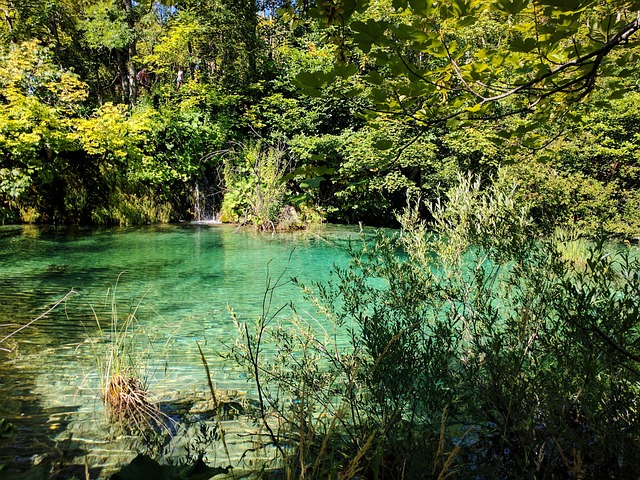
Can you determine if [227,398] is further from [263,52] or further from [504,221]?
[263,52]

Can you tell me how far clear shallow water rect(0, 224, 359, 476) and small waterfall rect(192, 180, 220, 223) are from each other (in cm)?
434

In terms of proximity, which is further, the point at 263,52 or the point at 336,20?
the point at 263,52

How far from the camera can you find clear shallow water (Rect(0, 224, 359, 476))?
3.36 meters

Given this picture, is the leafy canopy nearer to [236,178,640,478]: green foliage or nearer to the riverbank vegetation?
the riverbank vegetation

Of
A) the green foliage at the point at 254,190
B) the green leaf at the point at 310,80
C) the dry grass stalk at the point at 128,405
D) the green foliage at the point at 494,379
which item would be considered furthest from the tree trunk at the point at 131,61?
the green leaf at the point at 310,80

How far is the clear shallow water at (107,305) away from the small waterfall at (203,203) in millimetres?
4339

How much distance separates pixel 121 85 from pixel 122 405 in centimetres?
2059

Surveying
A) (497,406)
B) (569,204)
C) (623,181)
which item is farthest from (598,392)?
(623,181)

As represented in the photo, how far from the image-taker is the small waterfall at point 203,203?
18680mm

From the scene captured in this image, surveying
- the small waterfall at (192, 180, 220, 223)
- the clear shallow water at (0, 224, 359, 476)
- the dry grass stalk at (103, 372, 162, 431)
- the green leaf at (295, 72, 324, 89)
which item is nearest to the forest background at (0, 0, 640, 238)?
the small waterfall at (192, 180, 220, 223)

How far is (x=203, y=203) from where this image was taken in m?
18.9

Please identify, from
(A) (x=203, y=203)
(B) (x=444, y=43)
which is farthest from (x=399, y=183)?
(B) (x=444, y=43)

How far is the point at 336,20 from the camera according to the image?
1.44 meters

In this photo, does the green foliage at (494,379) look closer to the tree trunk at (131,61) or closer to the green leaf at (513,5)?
the green leaf at (513,5)
